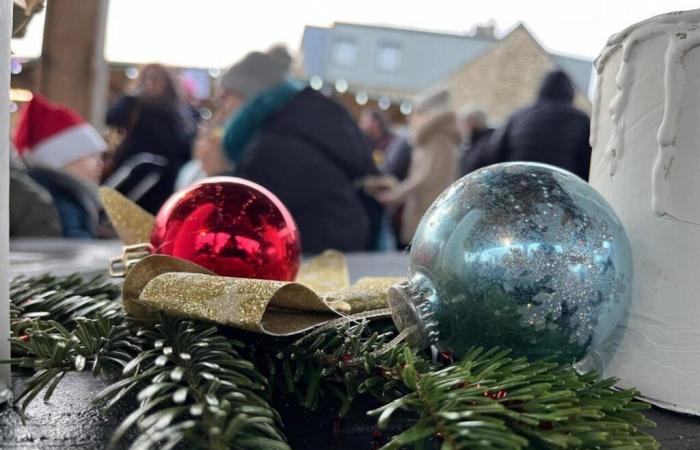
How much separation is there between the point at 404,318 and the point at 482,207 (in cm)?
8

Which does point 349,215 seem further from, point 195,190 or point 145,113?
point 195,190

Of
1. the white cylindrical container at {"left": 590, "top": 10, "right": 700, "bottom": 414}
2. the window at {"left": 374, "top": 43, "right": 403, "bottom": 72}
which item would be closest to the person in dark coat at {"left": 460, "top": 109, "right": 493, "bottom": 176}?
the white cylindrical container at {"left": 590, "top": 10, "right": 700, "bottom": 414}

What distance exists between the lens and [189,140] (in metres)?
2.11

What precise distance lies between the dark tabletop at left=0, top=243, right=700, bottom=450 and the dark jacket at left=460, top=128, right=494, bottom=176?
1.82 meters

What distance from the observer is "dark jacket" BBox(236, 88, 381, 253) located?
5.04 feet

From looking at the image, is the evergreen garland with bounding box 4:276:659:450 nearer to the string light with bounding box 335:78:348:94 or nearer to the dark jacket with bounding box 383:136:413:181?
the dark jacket with bounding box 383:136:413:181

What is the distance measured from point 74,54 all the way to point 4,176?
2.35 m

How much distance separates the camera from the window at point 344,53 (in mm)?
5090

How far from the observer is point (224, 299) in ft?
1.19

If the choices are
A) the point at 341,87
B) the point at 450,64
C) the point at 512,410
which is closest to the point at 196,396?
the point at 512,410

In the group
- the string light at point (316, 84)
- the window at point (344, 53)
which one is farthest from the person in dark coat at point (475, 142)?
the window at point (344, 53)

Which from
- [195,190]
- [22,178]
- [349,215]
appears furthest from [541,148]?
[195,190]

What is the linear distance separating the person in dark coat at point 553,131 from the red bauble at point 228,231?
4.97ft

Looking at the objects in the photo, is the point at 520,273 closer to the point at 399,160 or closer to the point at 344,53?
the point at 399,160
